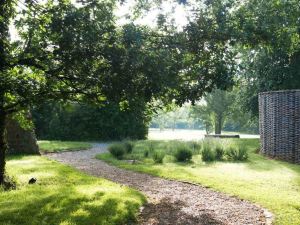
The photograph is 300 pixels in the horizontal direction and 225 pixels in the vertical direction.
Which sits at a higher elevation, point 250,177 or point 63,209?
point 250,177

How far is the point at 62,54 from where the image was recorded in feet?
26.2

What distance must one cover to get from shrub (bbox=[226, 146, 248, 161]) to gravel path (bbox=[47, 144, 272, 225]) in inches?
248

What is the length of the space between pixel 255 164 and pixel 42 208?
11.1 metres

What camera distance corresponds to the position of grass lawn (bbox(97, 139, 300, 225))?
9.64 meters

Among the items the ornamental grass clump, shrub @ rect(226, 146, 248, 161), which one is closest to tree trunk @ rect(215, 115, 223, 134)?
shrub @ rect(226, 146, 248, 161)

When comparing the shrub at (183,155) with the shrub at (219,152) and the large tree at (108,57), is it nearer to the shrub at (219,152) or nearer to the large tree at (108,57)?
the shrub at (219,152)

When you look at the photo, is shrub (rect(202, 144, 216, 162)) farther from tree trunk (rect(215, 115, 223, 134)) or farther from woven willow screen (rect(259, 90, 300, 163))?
tree trunk (rect(215, 115, 223, 134))

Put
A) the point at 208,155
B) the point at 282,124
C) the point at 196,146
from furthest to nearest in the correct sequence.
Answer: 1. the point at 196,146
2. the point at 282,124
3. the point at 208,155

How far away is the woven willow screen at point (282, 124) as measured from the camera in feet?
59.8

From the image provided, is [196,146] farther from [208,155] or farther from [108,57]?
[108,57]

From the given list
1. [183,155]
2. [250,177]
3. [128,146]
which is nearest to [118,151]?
[128,146]

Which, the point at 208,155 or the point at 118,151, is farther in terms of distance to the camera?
the point at 118,151

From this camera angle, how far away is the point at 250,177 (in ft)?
45.1

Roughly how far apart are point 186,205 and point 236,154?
9518mm
